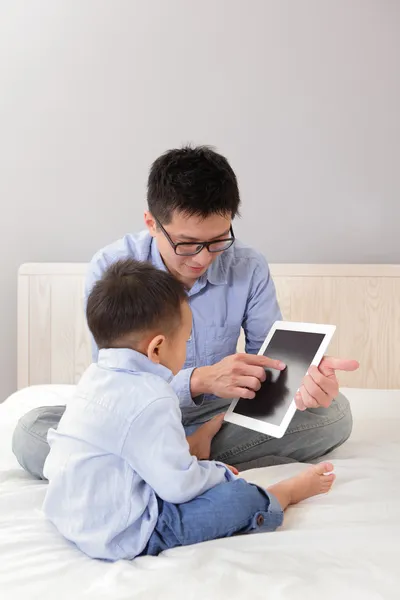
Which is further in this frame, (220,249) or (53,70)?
(53,70)

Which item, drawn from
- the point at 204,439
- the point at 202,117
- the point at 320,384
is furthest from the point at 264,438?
the point at 202,117

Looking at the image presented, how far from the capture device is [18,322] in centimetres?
230

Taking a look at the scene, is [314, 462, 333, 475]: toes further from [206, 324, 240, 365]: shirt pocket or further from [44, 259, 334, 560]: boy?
[206, 324, 240, 365]: shirt pocket

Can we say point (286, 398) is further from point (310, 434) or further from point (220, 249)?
point (220, 249)

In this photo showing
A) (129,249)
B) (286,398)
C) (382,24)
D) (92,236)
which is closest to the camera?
(286,398)

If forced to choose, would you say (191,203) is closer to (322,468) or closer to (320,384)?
(320,384)

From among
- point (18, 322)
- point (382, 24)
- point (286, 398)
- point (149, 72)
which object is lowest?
point (18, 322)

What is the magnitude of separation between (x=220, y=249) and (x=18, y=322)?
1.15 meters

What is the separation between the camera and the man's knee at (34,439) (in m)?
1.29

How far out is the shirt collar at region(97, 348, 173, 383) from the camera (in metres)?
1.02

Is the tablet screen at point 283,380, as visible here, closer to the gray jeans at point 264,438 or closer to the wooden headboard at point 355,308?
the gray jeans at point 264,438

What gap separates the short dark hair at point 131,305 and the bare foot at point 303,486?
31cm

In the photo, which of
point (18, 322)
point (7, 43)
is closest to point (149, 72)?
point (7, 43)

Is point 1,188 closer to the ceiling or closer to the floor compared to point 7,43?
closer to the floor
